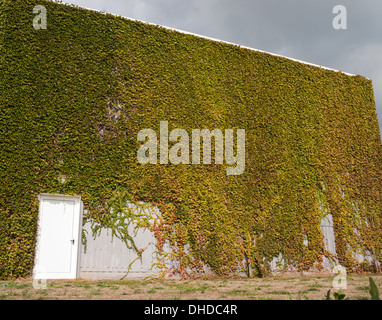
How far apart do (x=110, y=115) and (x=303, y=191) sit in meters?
6.13

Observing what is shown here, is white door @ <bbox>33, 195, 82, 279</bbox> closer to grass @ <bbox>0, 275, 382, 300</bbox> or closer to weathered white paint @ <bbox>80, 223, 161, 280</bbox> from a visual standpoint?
weathered white paint @ <bbox>80, 223, 161, 280</bbox>

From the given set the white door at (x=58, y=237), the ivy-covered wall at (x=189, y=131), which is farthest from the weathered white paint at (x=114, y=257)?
the ivy-covered wall at (x=189, y=131)

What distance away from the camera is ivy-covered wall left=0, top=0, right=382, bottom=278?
27.4ft

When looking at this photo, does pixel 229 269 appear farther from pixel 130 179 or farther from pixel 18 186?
pixel 18 186

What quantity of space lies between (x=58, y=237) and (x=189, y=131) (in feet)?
14.3

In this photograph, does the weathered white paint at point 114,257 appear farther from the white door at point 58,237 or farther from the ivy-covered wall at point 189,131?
the ivy-covered wall at point 189,131

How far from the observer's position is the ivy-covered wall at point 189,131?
836 centimetres

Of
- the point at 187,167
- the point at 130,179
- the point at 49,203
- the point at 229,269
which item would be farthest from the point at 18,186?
the point at 229,269

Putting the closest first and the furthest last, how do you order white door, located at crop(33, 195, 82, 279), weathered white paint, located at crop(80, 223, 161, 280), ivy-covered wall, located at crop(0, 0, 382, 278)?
white door, located at crop(33, 195, 82, 279) < weathered white paint, located at crop(80, 223, 161, 280) < ivy-covered wall, located at crop(0, 0, 382, 278)

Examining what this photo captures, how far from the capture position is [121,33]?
9734 mm

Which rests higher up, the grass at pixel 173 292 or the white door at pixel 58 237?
the white door at pixel 58 237

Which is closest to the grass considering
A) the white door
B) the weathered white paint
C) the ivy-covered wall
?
the weathered white paint

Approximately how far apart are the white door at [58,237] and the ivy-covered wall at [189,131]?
0.72ft

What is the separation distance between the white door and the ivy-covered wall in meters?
0.22
